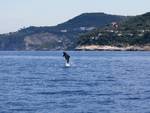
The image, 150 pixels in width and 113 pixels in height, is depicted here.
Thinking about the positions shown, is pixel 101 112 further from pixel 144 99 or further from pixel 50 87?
pixel 50 87

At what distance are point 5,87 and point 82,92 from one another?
7784mm

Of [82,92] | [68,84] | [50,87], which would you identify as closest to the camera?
[82,92]

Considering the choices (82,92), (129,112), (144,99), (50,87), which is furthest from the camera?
(50,87)

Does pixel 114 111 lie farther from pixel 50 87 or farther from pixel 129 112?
pixel 50 87

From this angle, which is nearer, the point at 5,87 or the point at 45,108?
the point at 45,108

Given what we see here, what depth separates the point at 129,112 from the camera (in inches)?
1442

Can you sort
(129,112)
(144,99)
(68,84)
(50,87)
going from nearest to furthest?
(129,112), (144,99), (50,87), (68,84)

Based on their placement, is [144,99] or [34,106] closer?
[34,106]

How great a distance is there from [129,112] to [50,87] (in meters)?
16.5

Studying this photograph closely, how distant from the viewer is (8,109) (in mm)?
38125

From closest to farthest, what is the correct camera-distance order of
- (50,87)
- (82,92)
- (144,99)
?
1. (144,99)
2. (82,92)
3. (50,87)

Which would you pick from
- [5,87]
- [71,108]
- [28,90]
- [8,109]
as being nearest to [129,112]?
[71,108]

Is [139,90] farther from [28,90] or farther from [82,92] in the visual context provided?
[28,90]

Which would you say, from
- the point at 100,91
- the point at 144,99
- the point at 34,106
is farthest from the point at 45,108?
the point at 100,91
